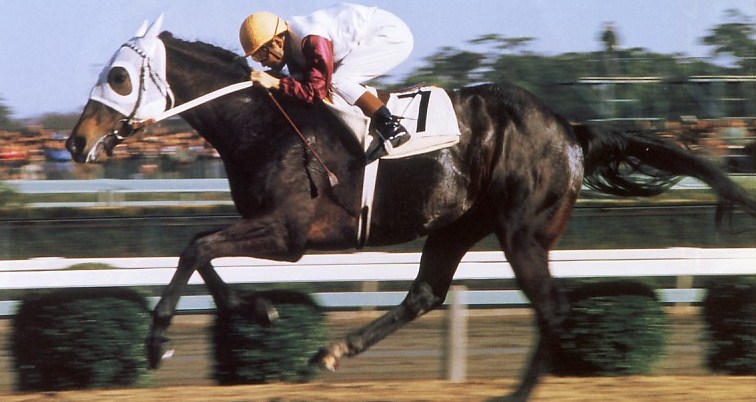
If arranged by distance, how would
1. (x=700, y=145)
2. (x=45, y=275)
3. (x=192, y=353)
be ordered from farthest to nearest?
1. (x=700, y=145)
2. (x=192, y=353)
3. (x=45, y=275)

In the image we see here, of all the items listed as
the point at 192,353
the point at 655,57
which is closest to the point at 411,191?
the point at 192,353

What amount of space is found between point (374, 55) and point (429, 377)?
76.3 inches

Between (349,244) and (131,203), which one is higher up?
(349,244)

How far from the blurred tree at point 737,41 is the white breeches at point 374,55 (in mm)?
7865

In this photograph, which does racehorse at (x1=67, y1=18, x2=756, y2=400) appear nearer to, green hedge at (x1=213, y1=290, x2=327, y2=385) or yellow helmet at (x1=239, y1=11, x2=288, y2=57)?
yellow helmet at (x1=239, y1=11, x2=288, y2=57)

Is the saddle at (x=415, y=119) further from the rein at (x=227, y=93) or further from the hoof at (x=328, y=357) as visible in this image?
the hoof at (x=328, y=357)

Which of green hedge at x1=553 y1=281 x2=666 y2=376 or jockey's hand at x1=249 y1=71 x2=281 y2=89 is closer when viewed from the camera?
jockey's hand at x1=249 y1=71 x2=281 y2=89

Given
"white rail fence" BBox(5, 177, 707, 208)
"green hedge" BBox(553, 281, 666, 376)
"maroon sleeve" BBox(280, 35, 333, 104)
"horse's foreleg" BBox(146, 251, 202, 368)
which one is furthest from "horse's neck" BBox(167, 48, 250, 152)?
"white rail fence" BBox(5, 177, 707, 208)

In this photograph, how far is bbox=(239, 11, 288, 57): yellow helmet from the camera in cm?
443

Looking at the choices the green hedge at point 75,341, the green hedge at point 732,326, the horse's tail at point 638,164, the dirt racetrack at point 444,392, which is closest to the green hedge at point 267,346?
the dirt racetrack at point 444,392

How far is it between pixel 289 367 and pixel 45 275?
137 cm

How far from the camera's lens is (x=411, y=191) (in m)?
4.61

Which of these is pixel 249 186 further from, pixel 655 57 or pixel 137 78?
pixel 655 57

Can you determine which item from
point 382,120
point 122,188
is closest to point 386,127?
point 382,120
